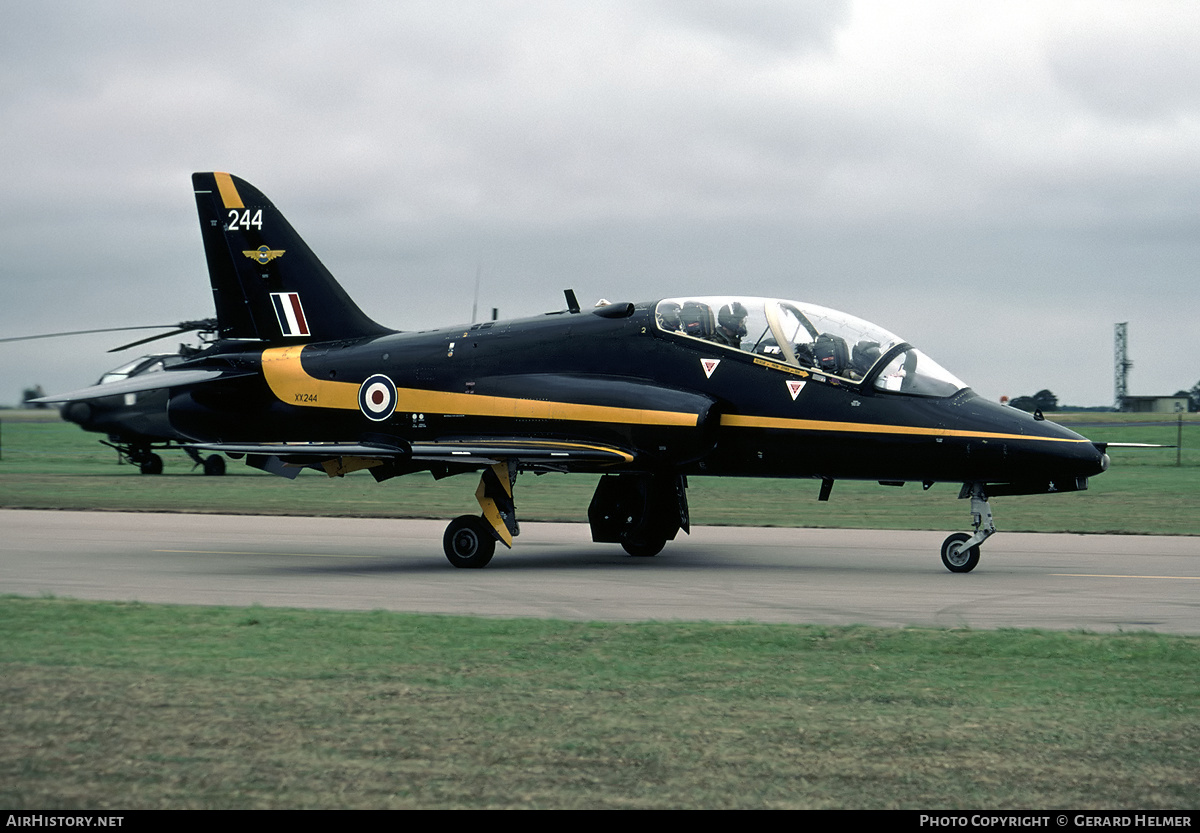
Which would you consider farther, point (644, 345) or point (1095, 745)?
point (644, 345)

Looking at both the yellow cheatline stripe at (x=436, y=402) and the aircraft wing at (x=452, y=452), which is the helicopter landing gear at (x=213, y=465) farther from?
the aircraft wing at (x=452, y=452)

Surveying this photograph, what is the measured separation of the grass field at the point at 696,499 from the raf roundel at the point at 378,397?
23.1 ft

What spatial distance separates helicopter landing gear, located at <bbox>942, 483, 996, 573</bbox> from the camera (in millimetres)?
15148

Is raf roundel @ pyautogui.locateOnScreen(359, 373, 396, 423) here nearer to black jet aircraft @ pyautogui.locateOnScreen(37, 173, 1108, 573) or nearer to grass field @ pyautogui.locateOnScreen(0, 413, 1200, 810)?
black jet aircraft @ pyautogui.locateOnScreen(37, 173, 1108, 573)

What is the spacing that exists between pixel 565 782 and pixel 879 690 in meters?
2.83

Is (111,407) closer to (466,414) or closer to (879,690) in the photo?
(466,414)

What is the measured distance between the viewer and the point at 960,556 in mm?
15234

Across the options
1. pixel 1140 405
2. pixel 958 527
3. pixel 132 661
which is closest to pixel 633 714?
pixel 132 661

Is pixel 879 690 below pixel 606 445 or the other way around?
below

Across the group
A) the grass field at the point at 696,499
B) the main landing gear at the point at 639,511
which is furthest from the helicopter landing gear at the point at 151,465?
the main landing gear at the point at 639,511

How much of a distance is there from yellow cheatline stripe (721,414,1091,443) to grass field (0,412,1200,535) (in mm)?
7215

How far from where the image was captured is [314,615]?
35.8ft

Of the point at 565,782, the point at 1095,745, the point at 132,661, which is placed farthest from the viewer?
the point at 132,661

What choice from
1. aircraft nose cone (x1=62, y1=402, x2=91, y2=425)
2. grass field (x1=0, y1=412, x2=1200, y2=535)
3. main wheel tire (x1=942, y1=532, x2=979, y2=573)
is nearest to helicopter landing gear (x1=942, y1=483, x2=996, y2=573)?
main wheel tire (x1=942, y1=532, x2=979, y2=573)
